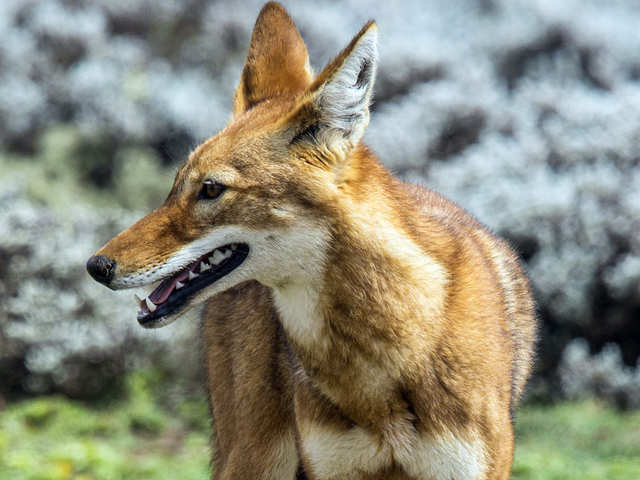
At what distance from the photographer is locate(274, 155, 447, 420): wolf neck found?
125 inches

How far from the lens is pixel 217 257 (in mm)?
3195

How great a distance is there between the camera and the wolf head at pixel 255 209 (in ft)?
10.2

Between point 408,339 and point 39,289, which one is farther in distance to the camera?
point 39,289

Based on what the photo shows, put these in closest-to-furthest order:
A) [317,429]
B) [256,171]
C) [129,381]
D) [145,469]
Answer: [256,171]
[317,429]
[145,469]
[129,381]

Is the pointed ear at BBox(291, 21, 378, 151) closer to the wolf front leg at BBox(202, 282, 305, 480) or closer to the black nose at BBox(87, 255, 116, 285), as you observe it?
the black nose at BBox(87, 255, 116, 285)

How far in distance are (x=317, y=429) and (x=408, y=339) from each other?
1.68 ft

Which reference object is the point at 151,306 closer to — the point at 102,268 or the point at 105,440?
the point at 102,268

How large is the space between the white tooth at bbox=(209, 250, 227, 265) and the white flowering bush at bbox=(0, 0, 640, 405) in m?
3.87

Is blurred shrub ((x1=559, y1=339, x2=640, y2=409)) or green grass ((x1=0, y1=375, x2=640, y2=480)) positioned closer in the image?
green grass ((x1=0, y1=375, x2=640, y2=480))

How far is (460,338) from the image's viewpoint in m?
3.35

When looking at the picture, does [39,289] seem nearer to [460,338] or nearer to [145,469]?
[145,469]

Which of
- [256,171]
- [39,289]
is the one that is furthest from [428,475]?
[39,289]

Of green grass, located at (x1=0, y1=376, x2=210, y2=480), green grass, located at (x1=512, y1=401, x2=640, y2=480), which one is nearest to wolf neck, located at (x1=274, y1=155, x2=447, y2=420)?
green grass, located at (x1=512, y1=401, x2=640, y2=480)

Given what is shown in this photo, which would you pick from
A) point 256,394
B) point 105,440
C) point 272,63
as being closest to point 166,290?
point 256,394
